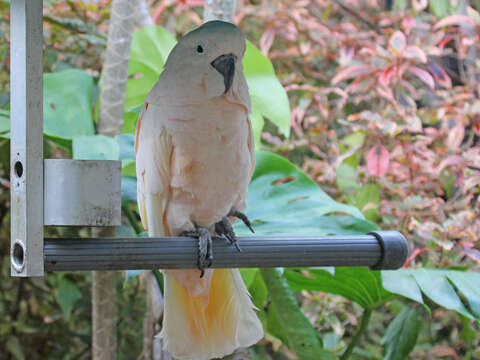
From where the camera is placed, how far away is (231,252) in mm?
861

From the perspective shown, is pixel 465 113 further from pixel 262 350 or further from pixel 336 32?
pixel 262 350

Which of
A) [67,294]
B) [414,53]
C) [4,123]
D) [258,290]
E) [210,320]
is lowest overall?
[67,294]

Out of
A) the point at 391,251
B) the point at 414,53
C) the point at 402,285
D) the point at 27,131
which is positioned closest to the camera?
the point at 27,131

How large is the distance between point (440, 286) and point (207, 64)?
0.76m

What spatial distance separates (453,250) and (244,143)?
0.93 metres

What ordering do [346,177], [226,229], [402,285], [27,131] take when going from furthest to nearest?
[346,177]
[402,285]
[226,229]
[27,131]

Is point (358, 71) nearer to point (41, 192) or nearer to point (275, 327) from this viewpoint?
point (275, 327)

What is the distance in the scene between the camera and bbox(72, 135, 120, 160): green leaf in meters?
1.13

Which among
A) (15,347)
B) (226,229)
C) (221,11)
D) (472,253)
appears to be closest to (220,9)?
(221,11)

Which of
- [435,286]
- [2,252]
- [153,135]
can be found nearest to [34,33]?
[153,135]

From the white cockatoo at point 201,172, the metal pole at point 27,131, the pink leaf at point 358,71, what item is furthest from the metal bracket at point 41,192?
the pink leaf at point 358,71

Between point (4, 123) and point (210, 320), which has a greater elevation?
point (4, 123)

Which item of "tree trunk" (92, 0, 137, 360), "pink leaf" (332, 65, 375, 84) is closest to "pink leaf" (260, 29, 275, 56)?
"pink leaf" (332, 65, 375, 84)

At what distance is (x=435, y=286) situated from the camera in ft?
3.93
